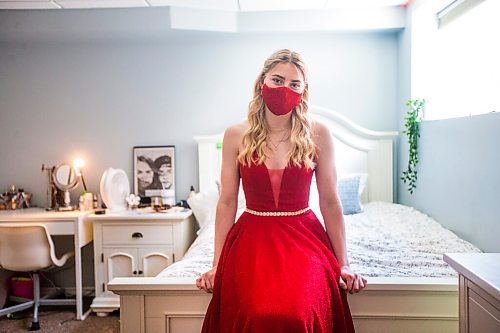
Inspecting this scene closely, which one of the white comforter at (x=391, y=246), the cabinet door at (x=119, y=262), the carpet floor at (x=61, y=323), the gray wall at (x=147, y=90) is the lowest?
the carpet floor at (x=61, y=323)

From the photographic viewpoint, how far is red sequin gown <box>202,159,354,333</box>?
1374 millimetres

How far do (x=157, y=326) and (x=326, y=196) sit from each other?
74cm

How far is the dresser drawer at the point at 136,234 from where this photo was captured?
3352 mm

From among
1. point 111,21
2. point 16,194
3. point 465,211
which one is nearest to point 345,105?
point 465,211

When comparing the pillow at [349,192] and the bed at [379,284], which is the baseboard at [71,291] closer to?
the bed at [379,284]

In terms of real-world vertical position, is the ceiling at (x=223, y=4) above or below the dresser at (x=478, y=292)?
above

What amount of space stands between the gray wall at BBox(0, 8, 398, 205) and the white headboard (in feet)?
0.49

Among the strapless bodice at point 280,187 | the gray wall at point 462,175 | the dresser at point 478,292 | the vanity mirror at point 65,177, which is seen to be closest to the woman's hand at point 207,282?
the strapless bodice at point 280,187

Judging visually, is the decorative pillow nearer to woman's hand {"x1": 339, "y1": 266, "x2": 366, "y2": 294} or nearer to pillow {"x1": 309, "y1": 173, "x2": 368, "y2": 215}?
pillow {"x1": 309, "y1": 173, "x2": 368, "y2": 215}

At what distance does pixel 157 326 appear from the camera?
1717 mm

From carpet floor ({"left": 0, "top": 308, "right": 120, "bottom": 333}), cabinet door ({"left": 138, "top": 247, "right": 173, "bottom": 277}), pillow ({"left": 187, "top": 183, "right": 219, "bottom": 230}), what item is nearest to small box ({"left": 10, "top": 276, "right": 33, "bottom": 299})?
carpet floor ({"left": 0, "top": 308, "right": 120, "bottom": 333})

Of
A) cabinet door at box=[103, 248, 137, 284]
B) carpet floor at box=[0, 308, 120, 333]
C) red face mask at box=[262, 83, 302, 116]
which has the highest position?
red face mask at box=[262, 83, 302, 116]

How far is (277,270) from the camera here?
1472 millimetres

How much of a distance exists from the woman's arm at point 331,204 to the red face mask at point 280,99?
0.12 meters
